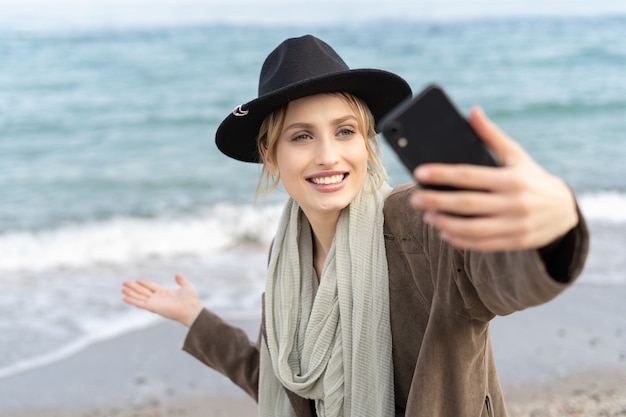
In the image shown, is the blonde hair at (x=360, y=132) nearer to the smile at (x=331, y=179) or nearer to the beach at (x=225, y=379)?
the smile at (x=331, y=179)

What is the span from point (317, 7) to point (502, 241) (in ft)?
94.6

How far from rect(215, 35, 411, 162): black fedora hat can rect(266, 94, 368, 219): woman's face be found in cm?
5

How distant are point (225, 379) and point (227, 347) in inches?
49.4

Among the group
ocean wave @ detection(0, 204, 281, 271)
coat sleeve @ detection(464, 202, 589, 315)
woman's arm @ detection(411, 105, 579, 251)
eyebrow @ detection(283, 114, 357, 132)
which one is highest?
woman's arm @ detection(411, 105, 579, 251)

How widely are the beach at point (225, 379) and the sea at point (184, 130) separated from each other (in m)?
0.27

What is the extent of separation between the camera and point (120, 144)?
11094 mm

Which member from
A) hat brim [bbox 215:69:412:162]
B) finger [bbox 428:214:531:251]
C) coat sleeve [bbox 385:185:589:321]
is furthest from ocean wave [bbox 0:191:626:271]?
finger [bbox 428:214:531:251]

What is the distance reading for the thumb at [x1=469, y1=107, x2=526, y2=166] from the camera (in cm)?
122

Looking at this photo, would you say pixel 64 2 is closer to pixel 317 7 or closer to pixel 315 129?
pixel 317 7

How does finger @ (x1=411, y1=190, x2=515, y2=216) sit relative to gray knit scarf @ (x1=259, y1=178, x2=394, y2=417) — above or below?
above

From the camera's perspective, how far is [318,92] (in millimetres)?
2283

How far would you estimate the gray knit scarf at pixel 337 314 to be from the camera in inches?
90.7

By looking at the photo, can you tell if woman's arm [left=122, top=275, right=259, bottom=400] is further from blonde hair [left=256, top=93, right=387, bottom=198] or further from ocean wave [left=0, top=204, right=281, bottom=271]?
ocean wave [left=0, top=204, right=281, bottom=271]

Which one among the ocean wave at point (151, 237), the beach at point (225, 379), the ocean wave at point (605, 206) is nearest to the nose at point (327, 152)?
the beach at point (225, 379)
